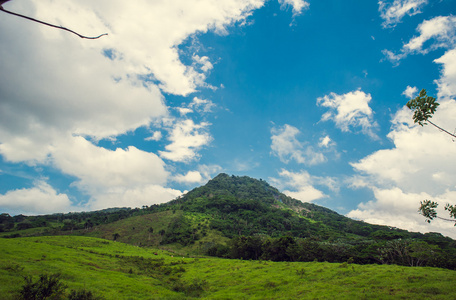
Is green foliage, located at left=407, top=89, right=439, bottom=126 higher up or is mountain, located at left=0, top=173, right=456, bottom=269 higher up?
green foliage, located at left=407, top=89, right=439, bottom=126

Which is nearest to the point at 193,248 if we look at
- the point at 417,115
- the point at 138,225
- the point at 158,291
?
the point at 138,225

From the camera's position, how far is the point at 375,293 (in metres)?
25.4

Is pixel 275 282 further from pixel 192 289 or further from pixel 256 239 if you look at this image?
pixel 256 239

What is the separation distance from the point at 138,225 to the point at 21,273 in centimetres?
15149

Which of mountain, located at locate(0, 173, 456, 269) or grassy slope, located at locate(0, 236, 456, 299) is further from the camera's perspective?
mountain, located at locate(0, 173, 456, 269)

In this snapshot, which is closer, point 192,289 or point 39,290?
point 39,290

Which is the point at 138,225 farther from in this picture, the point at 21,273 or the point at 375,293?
the point at 375,293

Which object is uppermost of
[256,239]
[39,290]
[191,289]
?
[39,290]

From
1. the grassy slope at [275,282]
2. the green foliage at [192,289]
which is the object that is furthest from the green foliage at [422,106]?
the green foliage at [192,289]

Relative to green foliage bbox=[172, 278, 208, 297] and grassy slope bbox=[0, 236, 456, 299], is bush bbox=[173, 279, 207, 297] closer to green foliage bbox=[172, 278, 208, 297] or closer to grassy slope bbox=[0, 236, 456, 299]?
green foliage bbox=[172, 278, 208, 297]

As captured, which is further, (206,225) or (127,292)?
(206,225)

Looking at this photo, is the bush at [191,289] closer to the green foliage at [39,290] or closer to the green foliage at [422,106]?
the green foliage at [39,290]

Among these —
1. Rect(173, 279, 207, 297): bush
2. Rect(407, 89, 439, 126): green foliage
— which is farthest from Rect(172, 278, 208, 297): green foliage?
Rect(407, 89, 439, 126): green foliage

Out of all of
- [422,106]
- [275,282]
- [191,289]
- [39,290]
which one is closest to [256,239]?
[275,282]
